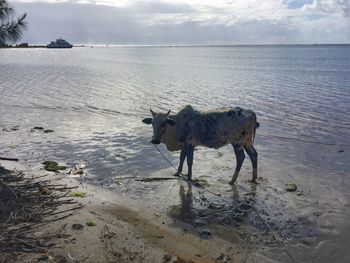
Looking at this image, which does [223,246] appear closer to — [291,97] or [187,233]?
[187,233]

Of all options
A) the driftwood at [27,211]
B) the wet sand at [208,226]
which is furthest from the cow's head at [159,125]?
the driftwood at [27,211]

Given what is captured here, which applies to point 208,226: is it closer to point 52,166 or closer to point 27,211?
point 27,211

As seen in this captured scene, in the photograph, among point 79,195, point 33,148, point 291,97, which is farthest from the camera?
point 291,97

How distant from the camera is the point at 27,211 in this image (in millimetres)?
8750

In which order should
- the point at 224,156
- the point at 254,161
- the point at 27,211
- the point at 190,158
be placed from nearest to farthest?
the point at 27,211 < the point at 190,158 < the point at 254,161 < the point at 224,156

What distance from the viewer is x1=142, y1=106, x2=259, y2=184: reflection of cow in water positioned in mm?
11883

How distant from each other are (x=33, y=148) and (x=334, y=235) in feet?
36.3

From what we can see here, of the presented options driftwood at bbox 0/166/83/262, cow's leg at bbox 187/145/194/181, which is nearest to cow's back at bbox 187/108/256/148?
cow's leg at bbox 187/145/194/181

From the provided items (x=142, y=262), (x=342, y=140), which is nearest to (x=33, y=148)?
(x=142, y=262)

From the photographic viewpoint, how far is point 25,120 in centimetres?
2175

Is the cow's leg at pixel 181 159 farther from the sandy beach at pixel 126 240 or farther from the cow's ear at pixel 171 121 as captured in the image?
the sandy beach at pixel 126 240

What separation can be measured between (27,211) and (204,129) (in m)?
5.37

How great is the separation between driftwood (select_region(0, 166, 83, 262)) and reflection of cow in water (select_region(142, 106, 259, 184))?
3185 mm

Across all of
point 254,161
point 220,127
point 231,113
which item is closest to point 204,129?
point 220,127
